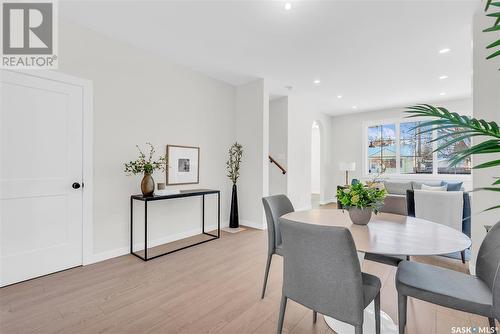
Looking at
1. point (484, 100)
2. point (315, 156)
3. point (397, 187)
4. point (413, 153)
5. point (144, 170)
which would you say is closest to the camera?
point (484, 100)

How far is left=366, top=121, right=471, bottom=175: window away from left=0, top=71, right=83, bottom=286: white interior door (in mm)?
6810

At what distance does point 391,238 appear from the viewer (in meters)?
1.59

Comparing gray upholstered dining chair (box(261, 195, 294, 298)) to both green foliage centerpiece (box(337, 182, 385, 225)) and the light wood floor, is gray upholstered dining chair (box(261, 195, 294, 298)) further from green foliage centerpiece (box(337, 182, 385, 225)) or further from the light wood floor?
green foliage centerpiece (box(337, 182, 385, 225))

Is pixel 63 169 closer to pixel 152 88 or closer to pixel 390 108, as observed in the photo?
pixel 152 88

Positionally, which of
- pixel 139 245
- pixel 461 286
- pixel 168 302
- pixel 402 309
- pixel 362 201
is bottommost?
pixel 168 302

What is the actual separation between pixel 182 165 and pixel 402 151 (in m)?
5.93

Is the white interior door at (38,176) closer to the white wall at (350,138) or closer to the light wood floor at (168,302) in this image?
the light wood floor at (168,302)

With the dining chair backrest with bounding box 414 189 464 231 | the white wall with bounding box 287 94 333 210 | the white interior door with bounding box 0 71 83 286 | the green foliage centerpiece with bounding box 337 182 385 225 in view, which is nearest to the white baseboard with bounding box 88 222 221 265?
the white interior door with bounding box 0 71 83 286

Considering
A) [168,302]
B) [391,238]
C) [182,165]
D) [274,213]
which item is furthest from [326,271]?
[182,165]

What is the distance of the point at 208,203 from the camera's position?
171 inches

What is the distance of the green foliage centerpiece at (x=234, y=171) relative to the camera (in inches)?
178

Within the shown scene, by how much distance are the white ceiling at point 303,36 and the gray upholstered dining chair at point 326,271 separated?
7.39ft

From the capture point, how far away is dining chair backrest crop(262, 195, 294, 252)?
2240 millimetres

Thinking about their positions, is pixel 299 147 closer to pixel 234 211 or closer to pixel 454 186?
pixel 234 211
